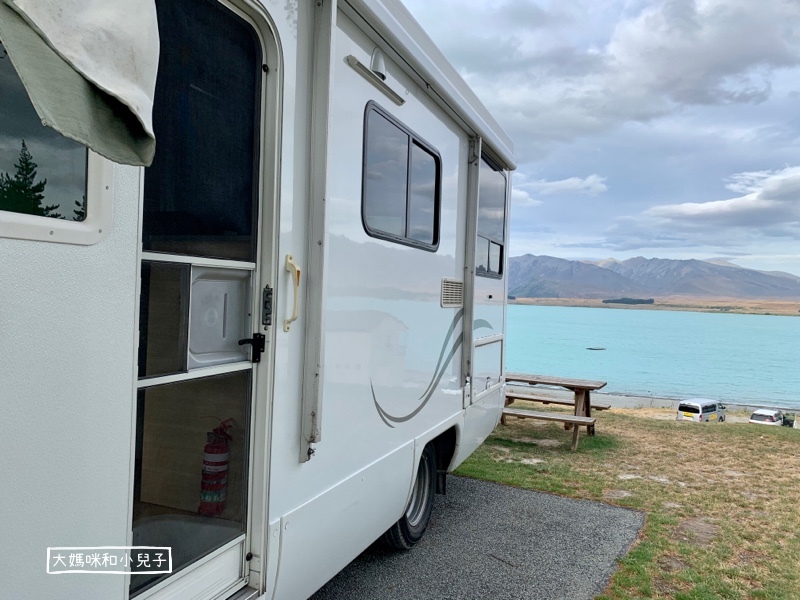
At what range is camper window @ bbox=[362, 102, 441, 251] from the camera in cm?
298

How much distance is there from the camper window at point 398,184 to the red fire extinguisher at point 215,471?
124 cm

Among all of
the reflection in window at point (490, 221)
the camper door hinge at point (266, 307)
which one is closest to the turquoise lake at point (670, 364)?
the reflection in window at point (490, 221)

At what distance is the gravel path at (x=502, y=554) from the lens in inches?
146

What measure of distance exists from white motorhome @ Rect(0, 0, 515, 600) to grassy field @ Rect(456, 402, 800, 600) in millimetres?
2098

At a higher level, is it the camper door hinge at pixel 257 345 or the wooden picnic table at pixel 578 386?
the camper door hinge at pixel 257 345

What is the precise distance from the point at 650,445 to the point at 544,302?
188399 mm

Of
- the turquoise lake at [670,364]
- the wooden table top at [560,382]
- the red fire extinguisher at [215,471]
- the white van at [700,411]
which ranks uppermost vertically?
the red fire extinguisher at [215,471]

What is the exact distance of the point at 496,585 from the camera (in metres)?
3.78

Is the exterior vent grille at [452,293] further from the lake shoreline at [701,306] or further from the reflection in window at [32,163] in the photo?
the lake shoreline at [701,306]

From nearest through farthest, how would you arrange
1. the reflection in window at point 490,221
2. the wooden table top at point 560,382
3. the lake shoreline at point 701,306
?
the reflection in window at point 490,221 < the wooden table top at point 560,382 < the lake shoreline at point 701,306

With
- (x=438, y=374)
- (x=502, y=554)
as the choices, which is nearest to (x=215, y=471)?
(x=438, y=374)

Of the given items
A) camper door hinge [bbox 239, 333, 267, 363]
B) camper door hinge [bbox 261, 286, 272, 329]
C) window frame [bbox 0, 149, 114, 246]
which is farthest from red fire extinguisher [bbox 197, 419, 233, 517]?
window frame [bbox 0, 149, 114, 246]

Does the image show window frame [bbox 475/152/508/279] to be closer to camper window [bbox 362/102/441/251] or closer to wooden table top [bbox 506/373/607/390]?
camper window [bbox 362/102/441/251]

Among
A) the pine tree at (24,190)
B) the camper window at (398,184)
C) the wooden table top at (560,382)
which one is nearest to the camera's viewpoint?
the pine tree at (24,190)
